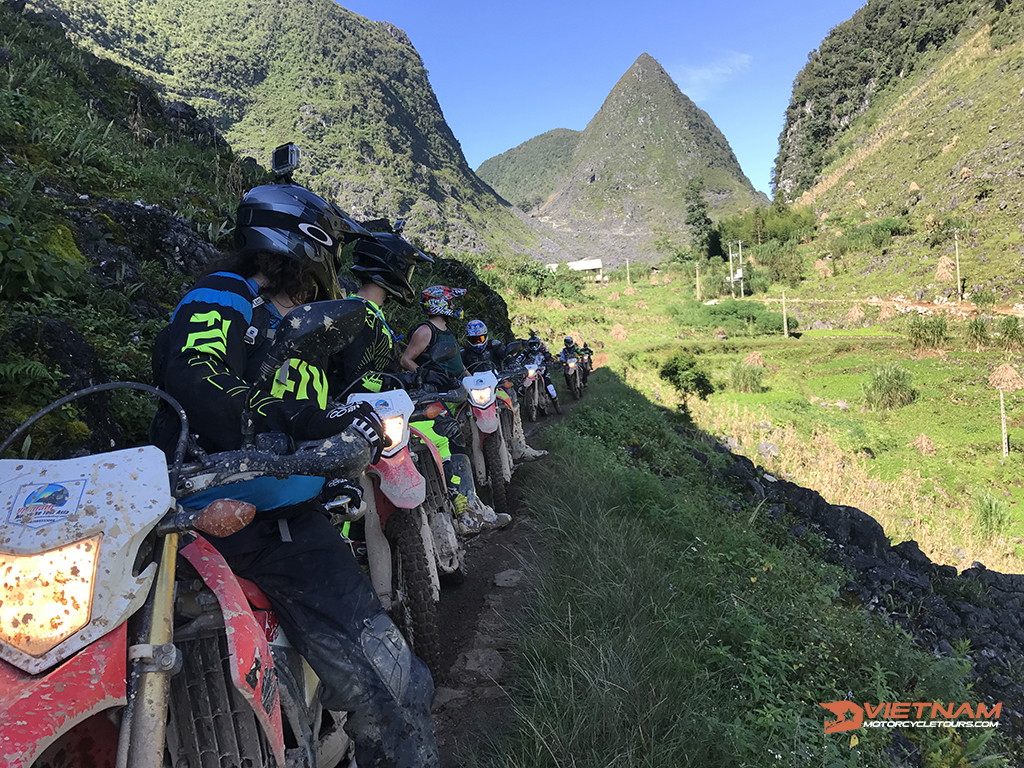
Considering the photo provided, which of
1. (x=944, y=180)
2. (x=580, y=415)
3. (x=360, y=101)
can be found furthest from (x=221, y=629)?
(x=360, y=101)

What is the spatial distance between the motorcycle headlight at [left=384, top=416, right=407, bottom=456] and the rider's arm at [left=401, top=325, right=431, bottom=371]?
2.27 meters

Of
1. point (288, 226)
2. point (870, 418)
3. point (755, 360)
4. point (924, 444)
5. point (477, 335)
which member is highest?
point (288, 226)

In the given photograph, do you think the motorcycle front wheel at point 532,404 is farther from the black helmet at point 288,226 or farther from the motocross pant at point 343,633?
the motocross pant at point 343,633

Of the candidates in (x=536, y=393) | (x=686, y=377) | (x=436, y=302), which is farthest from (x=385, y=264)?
(x=686, y=377)

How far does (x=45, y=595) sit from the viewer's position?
1039 millimetres

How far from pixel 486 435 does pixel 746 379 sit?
19.2 metres

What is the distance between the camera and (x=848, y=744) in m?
3.10

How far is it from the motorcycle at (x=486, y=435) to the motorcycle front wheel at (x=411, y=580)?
96.9 inches

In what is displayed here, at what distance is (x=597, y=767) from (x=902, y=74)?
78.1 meters

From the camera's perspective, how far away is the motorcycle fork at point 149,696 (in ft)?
3.76

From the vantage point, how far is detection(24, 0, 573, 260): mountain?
54.2 metres

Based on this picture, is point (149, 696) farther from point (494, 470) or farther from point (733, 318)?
point (733, 318)

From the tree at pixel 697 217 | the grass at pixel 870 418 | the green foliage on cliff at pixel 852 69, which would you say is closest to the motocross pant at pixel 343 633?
the grass at pixel 870 418

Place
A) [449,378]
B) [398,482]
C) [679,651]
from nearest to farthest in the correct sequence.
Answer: [398,482], [679,651], [449,378]
